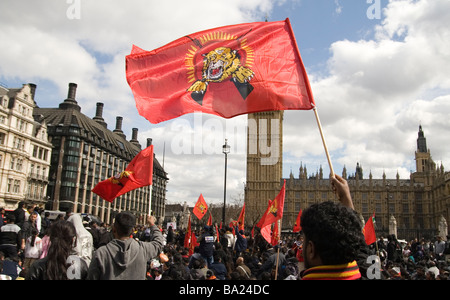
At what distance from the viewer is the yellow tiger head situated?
6.18 m

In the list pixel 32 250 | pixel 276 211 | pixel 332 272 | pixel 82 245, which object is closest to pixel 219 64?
pixel 82 245

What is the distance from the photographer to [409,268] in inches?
438

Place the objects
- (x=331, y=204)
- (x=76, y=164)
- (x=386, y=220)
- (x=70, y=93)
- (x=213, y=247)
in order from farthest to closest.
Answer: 1. (x=386, y=220)
2. (x=70, y=93)
3. (x=76, y=164)
4. (x=213, y=247)
5. (x=331, y=204)

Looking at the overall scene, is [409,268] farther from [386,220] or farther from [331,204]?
[386,220]

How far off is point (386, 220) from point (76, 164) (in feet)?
205

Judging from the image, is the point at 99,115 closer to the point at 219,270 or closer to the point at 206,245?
the point at 206,245

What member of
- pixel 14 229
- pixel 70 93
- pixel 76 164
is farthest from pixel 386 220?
pixel 14 229

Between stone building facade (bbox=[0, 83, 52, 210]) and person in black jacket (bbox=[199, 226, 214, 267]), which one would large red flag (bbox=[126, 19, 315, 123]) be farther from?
stone building facade (bbox=[0, 83, 52, 210])

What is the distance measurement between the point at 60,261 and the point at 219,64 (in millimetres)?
4057

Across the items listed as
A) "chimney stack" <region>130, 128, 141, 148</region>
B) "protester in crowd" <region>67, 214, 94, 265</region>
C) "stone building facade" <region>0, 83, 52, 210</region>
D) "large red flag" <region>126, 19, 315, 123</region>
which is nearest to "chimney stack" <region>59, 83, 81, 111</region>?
"stone building facade" <region>0, 83, 52, 210</region>

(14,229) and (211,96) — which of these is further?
(14,229)

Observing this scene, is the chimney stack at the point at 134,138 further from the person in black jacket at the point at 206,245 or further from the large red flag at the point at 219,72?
the large red flag at the point at 219,72

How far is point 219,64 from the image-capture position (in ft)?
20.5

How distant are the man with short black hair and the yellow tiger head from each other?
3.27 m
